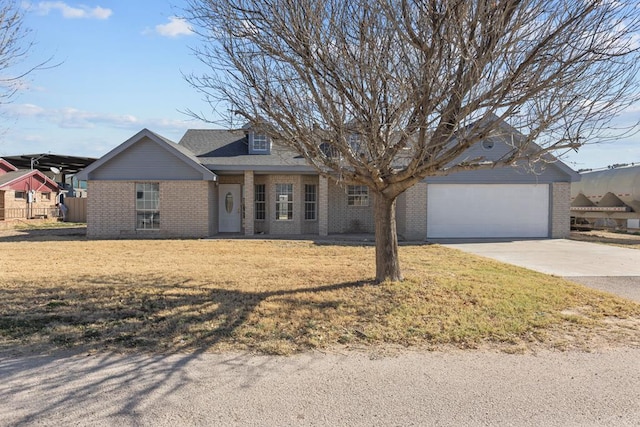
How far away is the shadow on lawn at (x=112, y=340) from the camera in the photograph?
388 cm

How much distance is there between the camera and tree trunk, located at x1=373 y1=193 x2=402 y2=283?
26.9ft

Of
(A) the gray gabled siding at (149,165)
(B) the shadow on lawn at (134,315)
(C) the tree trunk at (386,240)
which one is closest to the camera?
(B) the shadow on lawn at (134,315)

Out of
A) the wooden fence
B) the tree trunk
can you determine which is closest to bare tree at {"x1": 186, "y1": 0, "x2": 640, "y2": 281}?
the tree trunk

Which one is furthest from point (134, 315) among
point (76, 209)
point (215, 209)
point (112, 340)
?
point (76, 209)

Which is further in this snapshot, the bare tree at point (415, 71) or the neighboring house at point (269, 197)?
the neighboring house at point (269, 197)

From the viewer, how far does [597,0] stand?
607 centimetres

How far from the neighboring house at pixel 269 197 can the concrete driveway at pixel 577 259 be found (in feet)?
6.78

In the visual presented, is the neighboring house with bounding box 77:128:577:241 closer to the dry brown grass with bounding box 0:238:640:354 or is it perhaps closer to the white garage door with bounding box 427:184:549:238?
the white garage door with bounding box 427:184:549:238

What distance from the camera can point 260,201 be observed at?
2053 centimetres

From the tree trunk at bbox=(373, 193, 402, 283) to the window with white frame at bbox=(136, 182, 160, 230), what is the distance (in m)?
12.8

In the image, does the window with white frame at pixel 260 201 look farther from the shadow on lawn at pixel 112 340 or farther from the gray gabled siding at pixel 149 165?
the shadow on lawn at pixel 112 340

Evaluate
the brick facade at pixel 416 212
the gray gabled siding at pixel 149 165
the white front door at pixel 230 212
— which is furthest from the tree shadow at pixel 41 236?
the brick facade at pixel 416 212

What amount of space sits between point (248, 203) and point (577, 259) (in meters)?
11.6

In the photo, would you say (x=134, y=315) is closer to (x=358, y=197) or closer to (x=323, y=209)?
(x=323, y=209)
